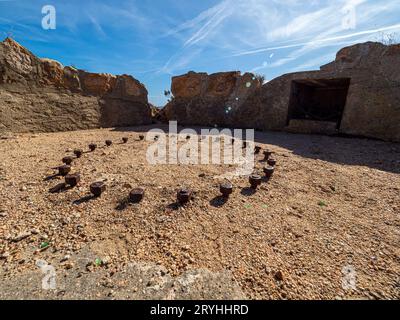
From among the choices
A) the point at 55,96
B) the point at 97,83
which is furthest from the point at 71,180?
the point at 97,83

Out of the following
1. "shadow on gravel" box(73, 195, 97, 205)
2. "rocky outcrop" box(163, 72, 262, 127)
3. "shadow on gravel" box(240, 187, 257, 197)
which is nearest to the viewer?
"shadow on gravel" box(73, 195, 97, 205)

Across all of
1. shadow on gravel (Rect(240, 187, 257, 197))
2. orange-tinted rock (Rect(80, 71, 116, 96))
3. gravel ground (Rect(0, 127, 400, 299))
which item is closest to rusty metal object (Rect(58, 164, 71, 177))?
gravel ground (Rect(0, 127, 400, 299))

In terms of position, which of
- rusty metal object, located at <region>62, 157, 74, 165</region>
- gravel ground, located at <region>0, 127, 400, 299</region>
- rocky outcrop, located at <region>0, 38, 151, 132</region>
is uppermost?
rocky outcrop, located at <region>0, 38, 151, 132</region>

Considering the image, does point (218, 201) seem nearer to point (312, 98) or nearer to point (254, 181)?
point (254, 181)

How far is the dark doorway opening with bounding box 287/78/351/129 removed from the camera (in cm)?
692

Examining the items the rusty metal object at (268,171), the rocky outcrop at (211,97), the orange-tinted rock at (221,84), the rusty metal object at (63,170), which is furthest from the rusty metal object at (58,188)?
the orange-tinted rock at (221,84)

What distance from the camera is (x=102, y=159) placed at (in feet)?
11.3

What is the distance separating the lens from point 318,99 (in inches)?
333

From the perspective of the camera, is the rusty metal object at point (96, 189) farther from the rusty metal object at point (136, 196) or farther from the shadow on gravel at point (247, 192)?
the shadow on gravel at point (247, 192)

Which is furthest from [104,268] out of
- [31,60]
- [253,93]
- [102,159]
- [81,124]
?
[253,93]

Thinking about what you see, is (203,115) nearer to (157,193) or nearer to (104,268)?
(157,193)

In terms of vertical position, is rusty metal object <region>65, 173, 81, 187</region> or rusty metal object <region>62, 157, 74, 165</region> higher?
rusty metal object <region>62, 157, 74, 165</region>

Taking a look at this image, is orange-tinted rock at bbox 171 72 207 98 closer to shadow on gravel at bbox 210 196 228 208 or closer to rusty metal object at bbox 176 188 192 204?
shadow on gravel at bbox 210 196 228 208

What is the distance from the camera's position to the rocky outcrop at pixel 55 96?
15.4ft
